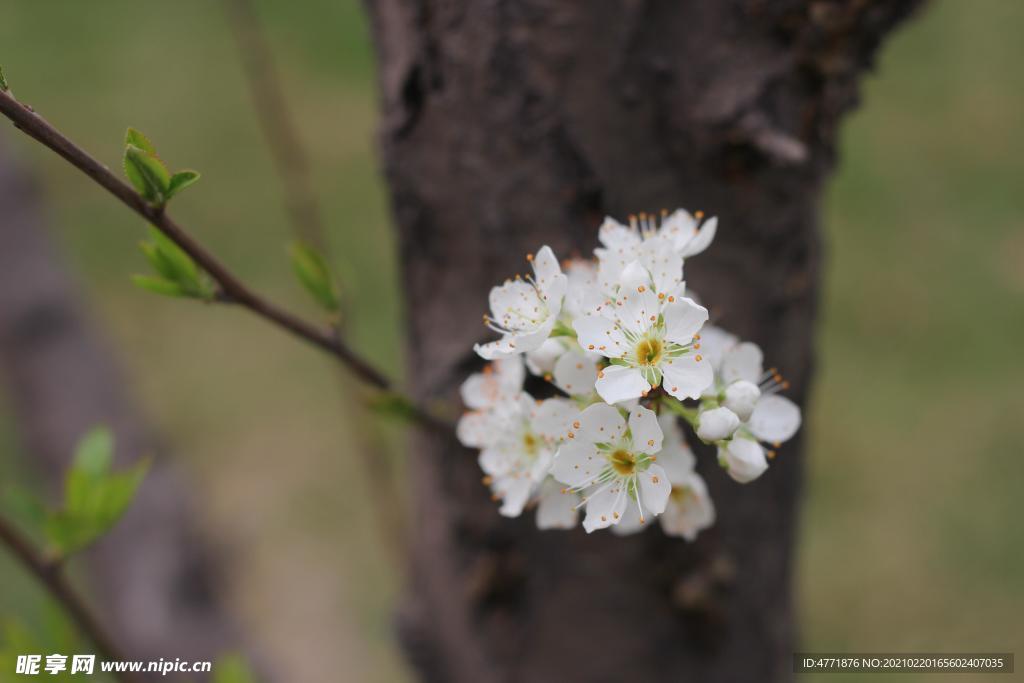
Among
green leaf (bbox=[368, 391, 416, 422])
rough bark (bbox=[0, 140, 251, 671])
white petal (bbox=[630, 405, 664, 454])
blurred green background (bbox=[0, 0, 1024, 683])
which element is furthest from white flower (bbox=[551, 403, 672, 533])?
rough bark (bbox=[0, 140, 251, 671])

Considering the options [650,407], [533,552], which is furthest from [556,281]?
[533,552]

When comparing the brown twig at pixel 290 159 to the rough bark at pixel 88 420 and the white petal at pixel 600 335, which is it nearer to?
the rough bark at pixel 88 420

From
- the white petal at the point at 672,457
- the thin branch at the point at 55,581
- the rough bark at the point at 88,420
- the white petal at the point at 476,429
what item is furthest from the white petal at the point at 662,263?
the rough bark at the point at 88,420

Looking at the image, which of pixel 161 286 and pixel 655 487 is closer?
pixel 655 487

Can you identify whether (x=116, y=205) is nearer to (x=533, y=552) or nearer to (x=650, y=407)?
(x=533, y=552)

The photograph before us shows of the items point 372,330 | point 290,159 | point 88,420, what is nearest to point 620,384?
point 290,159

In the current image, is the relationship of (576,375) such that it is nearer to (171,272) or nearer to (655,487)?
(655,487)
